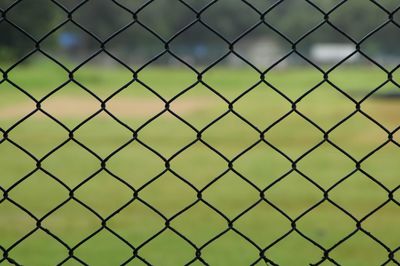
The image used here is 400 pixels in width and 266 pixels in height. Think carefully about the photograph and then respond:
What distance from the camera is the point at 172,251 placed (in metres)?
3.74

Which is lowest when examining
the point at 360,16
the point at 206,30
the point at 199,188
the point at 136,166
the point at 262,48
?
the point at 199,188

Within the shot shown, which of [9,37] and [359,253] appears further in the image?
[9,37]

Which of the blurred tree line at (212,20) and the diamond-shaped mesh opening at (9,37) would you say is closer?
the diamond-shaped mesh opening at (9,37)

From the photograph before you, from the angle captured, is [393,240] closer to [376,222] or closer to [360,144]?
[376,222]

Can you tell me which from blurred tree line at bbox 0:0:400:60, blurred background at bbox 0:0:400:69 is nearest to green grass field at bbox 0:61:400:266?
blurred background at bbox 0:0:400:69

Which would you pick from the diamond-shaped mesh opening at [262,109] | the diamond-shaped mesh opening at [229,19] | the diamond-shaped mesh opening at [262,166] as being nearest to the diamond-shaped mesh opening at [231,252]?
the diamond-shaped mesh opening at [262,166]

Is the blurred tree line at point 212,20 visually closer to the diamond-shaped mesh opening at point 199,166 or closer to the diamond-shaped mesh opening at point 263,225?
the diamond-shaped mesh opening at point 199,166

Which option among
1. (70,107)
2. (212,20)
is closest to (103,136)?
(70,107)

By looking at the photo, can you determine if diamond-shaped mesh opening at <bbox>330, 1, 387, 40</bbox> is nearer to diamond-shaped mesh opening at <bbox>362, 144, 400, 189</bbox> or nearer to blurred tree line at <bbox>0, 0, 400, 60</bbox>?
blurred tree line at <bbox>0, 0, 400, 60</bbox>

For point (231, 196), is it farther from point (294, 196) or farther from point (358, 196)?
point (358, 196)

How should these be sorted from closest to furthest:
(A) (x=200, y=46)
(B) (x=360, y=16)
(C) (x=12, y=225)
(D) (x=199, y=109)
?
1. (C) (x=12, y=225)
2. (D) (x=199, y=109)
3. (B) (x=360, y=16)
4. (A) (x=200, y=46)

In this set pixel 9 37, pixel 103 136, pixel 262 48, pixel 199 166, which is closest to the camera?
pixel 9 37

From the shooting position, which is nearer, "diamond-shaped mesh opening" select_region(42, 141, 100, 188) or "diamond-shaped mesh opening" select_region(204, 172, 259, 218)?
"diamond-shaped mesh opening" select_region(204, 172, 259, 218)

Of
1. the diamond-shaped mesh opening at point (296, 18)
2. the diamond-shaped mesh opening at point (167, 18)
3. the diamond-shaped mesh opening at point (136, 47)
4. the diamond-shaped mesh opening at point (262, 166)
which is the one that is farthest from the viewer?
the diamond-shaped mesh opening at point (296, 18)
